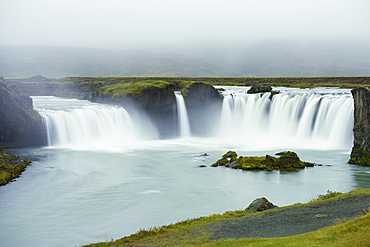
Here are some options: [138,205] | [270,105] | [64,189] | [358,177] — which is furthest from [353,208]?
[270,105]

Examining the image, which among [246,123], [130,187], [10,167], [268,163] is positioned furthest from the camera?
[246,123]

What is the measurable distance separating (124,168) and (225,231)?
21813mm

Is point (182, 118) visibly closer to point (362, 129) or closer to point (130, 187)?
point (362, 129)

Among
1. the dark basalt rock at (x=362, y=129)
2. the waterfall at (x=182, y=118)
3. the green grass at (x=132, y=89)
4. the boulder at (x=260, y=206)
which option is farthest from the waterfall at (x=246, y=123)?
the boulder at (x=260, y=206)

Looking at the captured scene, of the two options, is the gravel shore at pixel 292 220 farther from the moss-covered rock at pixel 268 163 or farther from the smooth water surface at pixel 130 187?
the moss-covered rock at pixel 268 163

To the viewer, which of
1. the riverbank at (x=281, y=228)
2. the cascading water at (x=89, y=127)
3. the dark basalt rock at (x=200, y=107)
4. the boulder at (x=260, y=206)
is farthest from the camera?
the dark basalt rock at (x=200, y=107)

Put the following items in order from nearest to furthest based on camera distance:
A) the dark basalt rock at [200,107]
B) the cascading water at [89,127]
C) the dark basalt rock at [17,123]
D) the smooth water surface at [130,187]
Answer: the smooth water surface at [130,187] → the dark basalt rock at [17,123] → the cascading water at [89,127] → the dark basalt rock at [200,107]

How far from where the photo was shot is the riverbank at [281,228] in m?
11.8

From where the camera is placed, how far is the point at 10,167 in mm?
32625

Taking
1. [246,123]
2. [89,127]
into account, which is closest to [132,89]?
[89,127]

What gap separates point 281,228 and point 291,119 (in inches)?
1640

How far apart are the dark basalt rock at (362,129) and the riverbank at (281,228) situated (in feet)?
57.0

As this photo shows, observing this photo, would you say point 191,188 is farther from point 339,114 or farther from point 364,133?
point 339,114

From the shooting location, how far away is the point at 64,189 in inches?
1126
